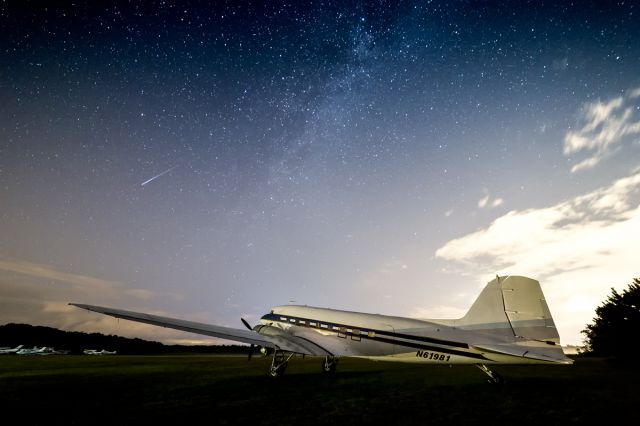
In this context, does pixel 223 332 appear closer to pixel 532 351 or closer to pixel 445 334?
pixel 445 334

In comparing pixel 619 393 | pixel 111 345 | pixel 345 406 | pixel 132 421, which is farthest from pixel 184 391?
pixel 111 345

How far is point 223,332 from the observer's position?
1648 cm

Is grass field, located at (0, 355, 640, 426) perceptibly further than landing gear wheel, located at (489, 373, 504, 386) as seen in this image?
No

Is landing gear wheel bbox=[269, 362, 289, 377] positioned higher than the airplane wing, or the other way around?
the airplane wing

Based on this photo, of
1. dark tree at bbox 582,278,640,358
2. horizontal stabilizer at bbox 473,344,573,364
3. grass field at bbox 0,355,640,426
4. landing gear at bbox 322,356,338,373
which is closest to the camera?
grass field at bbox 0,355,640,426

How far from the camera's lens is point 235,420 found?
7.95 meters

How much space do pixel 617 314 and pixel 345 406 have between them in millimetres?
38252

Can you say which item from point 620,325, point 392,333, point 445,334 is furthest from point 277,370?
point 620,325

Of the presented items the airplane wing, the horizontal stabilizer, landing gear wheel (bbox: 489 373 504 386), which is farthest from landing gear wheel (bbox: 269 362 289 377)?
landing gear wheel (bbox: 489 373 504 386)

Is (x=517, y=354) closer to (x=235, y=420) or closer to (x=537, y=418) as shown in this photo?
(x=537, y=418)

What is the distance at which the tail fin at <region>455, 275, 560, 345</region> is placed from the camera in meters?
13.7

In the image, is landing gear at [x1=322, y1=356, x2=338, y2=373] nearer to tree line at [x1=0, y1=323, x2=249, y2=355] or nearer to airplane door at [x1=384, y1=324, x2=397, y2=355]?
airplane door at [x1=384, y1=324, x2=397, y2=355]

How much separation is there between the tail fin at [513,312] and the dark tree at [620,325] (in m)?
27.1

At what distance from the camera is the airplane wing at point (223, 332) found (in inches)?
579
